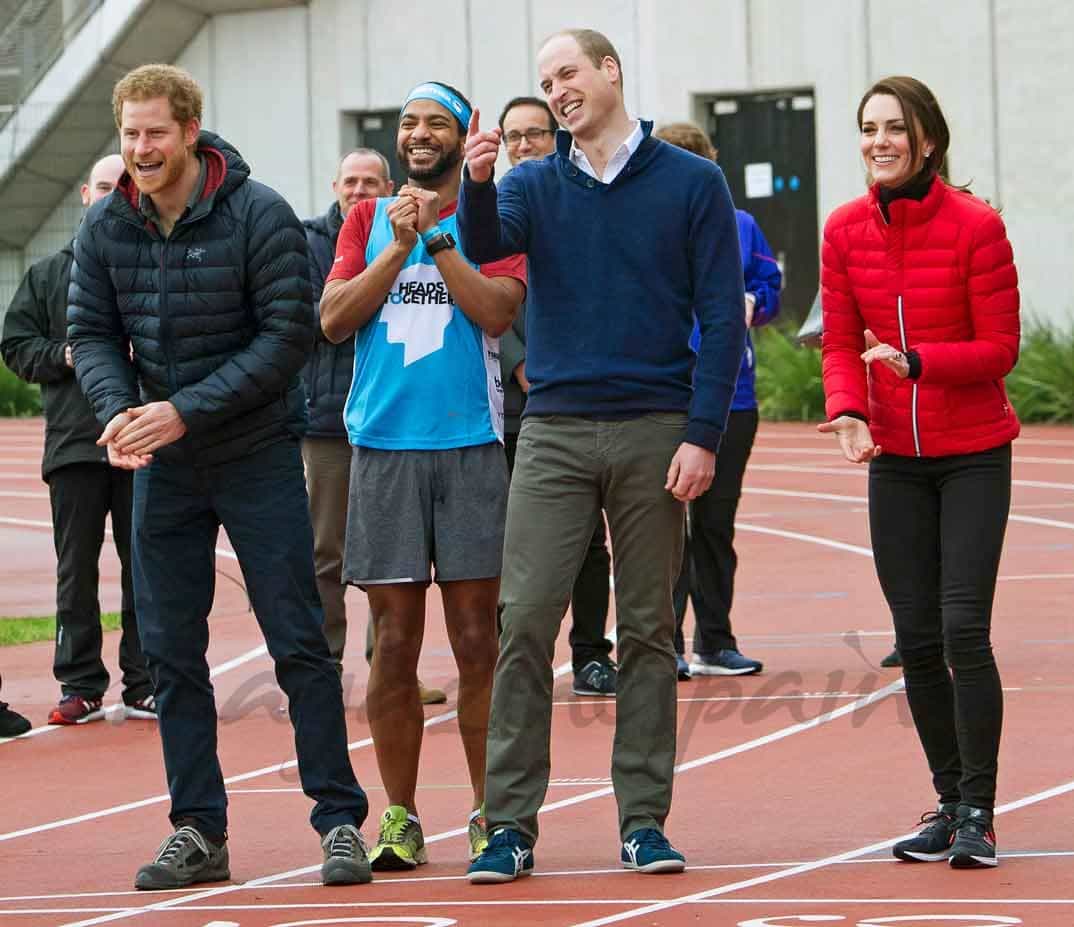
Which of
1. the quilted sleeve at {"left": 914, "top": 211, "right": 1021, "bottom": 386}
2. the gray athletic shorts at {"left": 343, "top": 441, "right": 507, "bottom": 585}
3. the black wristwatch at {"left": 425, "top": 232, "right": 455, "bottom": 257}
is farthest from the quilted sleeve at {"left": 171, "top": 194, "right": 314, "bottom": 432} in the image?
the quilted sleeve at {"left": 914, "top": 211, "right": 1021, "bottom": 386}

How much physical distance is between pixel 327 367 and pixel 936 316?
3.90 meters

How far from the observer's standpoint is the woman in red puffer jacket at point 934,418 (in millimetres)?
6613

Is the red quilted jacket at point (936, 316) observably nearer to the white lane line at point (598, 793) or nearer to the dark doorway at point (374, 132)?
the white lane line at point (598, 793)

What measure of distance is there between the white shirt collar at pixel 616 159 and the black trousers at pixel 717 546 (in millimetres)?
3886

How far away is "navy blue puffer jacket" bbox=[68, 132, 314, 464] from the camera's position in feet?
22.0

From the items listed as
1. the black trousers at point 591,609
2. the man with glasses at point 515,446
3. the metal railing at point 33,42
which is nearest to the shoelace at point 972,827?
the man with glasses at point 515,446

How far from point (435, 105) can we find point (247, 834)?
243 cm

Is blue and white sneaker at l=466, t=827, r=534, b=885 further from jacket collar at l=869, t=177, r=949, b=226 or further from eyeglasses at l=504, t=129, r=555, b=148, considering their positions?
eyeglasses at l=504, t=129, r=555, b=148

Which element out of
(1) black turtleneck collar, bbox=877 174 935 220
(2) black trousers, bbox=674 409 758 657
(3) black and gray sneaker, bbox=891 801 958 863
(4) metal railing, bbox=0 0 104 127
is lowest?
(3) black and gray sneaker, bbox=891 801 958 863

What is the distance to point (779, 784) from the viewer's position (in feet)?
26.1

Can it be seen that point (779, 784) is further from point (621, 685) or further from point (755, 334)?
point (755, 334)

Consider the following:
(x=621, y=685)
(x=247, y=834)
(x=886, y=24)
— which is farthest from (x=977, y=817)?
(x=886, y=24)

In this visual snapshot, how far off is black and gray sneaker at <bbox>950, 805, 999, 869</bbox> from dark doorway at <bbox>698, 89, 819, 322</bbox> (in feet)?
77.8

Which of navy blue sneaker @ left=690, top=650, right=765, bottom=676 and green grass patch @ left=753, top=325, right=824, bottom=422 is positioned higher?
green grass patch @ left=753, top=325, right=824, bottom=422
